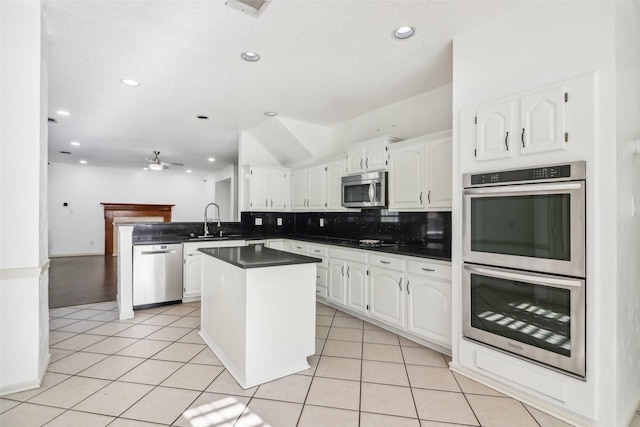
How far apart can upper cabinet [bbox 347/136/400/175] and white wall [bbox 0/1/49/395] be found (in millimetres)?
3048

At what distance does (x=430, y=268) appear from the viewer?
2.77m

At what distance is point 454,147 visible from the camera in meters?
2.42

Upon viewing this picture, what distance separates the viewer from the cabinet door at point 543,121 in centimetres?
186

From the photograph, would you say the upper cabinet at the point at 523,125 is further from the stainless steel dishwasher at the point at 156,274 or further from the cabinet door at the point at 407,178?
the stainless steel dishwasher at the point at 156,274

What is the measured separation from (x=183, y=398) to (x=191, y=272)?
101 inches

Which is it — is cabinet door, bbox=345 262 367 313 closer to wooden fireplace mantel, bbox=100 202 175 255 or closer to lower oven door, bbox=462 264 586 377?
lower oven door, bbox=462 264 586 377

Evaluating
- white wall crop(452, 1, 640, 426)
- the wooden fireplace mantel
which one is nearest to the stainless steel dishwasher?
white wall crop(452, 1, 640, 426)

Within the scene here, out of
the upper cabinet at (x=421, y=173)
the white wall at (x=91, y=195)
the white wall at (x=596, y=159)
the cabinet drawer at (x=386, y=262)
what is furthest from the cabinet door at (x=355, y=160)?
the white wall at (x=91, y=195)

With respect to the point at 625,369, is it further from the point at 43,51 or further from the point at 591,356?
the point at 43,51

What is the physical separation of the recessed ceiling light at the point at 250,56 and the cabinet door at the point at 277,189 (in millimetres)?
2625

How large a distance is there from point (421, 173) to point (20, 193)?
3.28 metres

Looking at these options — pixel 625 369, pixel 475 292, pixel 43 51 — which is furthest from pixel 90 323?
pixel 625 369

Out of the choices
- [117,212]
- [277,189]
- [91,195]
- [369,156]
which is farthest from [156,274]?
[91,195]

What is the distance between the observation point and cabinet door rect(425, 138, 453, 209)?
298 centimetres
